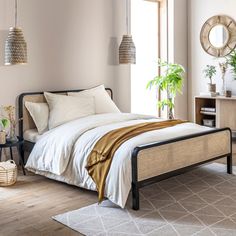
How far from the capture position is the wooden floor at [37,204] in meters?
3.21

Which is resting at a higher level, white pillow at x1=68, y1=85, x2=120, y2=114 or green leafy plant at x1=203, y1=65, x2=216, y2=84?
green leafy plant at x1=203, y1=65, x2=216, y2=84

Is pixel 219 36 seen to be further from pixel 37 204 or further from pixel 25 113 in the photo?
pixel 37 204

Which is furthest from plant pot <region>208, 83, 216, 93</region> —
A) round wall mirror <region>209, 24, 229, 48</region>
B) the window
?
the window

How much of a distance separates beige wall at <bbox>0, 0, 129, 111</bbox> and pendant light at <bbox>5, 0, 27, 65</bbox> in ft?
0.81

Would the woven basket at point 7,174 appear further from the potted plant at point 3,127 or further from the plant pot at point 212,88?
the plant pot at point 212,88

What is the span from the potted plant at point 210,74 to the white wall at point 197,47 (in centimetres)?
10

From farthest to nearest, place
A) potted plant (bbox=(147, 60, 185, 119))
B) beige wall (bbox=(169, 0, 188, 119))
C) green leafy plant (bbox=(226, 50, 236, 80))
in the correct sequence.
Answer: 1. beige wall (bbox=(169, 0, 188, 119))
2. potted plant (bbox=(147, 60, 185, 119))
3. green leafy plant (bbox=(226, 50, 236, 80))

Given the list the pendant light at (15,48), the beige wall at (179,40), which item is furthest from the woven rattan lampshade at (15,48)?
the beige wall at (179,40)

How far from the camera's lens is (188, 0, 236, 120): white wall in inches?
286

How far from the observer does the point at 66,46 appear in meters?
Answer: 5.80

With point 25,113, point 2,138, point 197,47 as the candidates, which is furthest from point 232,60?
point 2,138

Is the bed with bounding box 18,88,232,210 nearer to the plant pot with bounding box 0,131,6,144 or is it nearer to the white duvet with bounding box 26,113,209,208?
the white duvet with bounding box 26,113,209,208

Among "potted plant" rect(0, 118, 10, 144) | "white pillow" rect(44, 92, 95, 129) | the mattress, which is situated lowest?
the mattress

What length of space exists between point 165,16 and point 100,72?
82.5 inches
